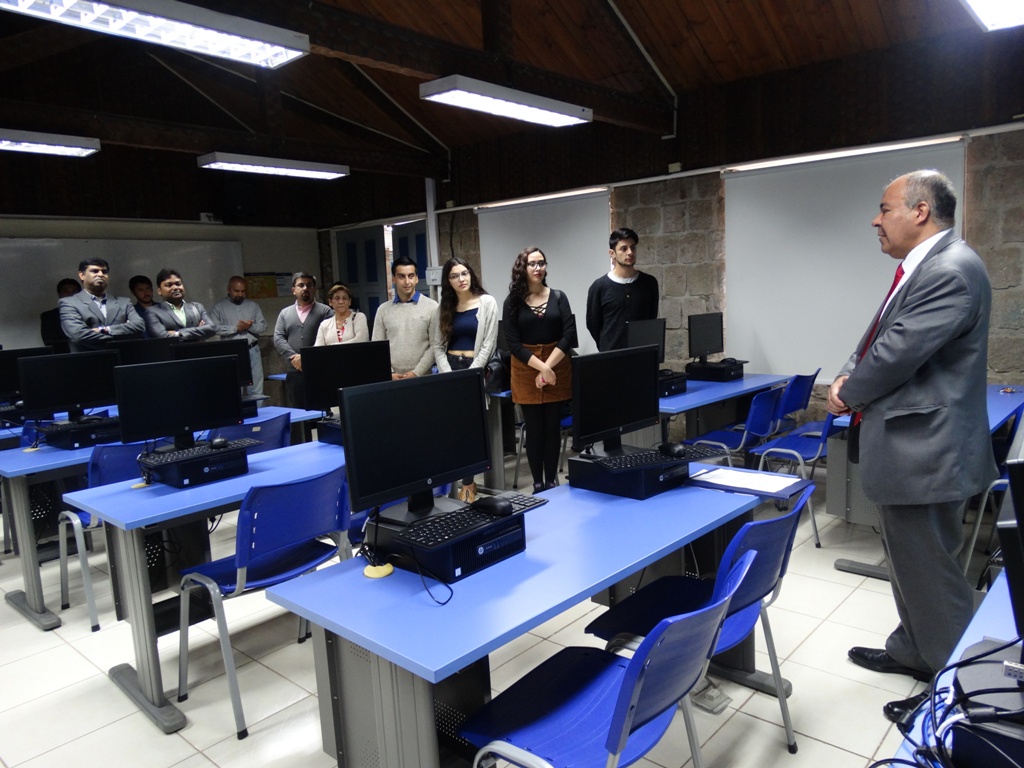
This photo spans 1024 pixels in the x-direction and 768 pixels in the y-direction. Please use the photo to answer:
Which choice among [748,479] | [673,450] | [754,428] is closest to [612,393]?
[673,450]

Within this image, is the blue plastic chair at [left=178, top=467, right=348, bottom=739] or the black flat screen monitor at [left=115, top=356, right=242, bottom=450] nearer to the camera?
the blue plastic chair at [left=178, top=467, right=348, bottom=739]

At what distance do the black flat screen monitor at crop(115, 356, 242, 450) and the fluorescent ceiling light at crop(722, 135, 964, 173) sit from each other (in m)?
4.28

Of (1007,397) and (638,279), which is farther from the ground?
(638,279)

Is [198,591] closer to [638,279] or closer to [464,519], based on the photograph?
[464,519]

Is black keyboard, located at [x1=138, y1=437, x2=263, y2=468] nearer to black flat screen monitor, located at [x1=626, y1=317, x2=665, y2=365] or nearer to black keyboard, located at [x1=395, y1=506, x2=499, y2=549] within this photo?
black keyboard, located at [x1=395, y1=506, x2=499, y2=549]

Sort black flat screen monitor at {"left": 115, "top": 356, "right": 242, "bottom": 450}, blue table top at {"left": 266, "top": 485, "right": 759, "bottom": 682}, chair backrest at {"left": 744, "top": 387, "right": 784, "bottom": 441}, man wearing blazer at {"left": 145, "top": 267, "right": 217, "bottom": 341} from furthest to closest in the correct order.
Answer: man wearing blazer at {"left": 145, "top": 267, "right": 217, "bottom": 341} < chair backrest at {"left": 744, "top": 387, "right": 784, "bottom": 441} < black flat screen monitor at {"left": 115, "top": 356, "right": 242, "bottom": 450} < blue table top at {"left": 266, "top": 485, "right": 759, "bottom": 682}

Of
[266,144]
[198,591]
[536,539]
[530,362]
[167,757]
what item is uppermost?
[266,144]

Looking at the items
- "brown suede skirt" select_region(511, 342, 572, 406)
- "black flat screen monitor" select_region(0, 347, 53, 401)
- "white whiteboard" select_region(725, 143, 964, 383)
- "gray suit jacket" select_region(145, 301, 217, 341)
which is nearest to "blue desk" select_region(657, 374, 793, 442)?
"white whiteboard" select_region(725, 143, 964, 383)

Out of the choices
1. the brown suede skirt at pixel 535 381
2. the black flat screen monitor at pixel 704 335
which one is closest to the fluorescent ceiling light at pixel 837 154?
the black flat screen monitor at pixel 704 335

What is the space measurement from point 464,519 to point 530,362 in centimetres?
242

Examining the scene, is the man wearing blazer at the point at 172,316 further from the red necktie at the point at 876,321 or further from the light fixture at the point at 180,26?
the red necktie at the point at 876,321

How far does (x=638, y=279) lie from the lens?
17.0 feet

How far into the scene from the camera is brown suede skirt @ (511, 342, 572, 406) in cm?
438

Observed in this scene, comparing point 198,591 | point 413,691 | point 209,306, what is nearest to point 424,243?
point 209,306
